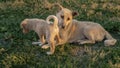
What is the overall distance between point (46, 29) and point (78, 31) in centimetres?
118

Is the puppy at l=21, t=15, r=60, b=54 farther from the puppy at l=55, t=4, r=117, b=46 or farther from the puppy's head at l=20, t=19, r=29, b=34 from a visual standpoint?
the puppy at l=55, t=4, r=117, b=46

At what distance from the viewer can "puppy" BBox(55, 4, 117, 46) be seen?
326 inches

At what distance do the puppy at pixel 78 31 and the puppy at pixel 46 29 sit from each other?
1.25ft

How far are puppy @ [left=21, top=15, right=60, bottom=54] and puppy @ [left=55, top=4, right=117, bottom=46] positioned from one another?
381mm

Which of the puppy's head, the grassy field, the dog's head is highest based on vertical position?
the dog's head

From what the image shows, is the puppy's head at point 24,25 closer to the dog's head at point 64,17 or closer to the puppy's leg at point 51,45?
the dog's head at point 64,17

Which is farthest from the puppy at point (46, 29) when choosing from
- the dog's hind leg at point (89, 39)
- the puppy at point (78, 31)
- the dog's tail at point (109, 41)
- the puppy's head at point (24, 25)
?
the dog's tail at point (109, 41)

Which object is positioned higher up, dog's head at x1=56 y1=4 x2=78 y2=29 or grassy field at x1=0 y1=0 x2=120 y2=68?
dog's head at x1=56 y1=4 x2=78 y2=29

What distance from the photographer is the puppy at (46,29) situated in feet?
24.7

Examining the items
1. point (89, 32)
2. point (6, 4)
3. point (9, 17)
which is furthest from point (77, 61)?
point (6, 4)

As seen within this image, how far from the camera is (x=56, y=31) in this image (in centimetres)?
763

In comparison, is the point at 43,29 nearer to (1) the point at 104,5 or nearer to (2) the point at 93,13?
(2) the point at 93,13

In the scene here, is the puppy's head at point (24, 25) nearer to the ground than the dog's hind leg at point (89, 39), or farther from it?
farther from it

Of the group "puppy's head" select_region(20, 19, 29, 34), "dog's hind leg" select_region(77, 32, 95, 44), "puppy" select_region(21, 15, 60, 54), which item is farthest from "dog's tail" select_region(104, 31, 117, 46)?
"puppy's head" select_region(20, 19, 29, 34)
